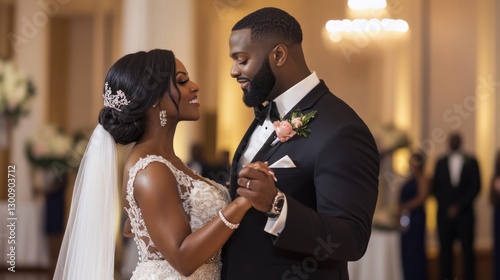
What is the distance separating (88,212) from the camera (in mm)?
3484

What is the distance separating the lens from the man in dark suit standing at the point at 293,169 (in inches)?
102

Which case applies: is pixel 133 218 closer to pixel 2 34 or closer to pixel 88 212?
pixel 88 212

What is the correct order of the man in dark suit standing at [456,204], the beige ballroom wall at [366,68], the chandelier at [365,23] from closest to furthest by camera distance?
the man in dark suit standing at [456,204] < the beige ballroom wall at [366,68] < the chandelier at [365,23]

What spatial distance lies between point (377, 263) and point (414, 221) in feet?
4.77

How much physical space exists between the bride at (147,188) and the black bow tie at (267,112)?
0.33 m

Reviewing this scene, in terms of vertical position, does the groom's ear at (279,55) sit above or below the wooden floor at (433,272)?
above

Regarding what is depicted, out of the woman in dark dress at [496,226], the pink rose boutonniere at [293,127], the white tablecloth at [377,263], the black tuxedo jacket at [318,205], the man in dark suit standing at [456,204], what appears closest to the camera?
the black tuxedo jacket at [318,205]

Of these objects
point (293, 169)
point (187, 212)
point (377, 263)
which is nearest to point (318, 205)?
point (293, 169)

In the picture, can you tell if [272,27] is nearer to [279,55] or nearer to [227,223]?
[279,55]

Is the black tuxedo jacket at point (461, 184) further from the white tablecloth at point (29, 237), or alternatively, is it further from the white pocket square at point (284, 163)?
the white pocket square at point (284, 163)

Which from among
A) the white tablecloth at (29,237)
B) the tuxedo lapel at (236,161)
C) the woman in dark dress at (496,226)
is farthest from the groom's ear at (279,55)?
the white tablecloth at (29,237)

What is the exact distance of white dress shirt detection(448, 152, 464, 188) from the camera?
941 centimetres

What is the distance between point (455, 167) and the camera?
9.48m

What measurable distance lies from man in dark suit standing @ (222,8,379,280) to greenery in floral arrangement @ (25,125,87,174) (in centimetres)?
685
